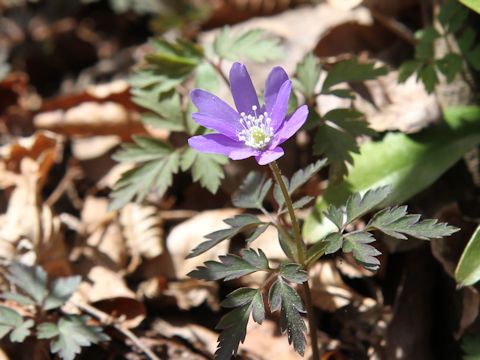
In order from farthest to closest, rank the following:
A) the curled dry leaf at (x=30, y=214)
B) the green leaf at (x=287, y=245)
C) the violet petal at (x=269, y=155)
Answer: the curled dry leaf at (x=30, y=214), the green leaf at (x=287, y=245), the violet petal at (x=269, y=155)

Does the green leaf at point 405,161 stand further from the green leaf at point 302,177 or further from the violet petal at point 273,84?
the violet petal at point 273,84

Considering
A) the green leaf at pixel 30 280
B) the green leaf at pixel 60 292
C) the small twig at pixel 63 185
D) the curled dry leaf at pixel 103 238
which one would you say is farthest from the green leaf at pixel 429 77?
the small twig at pixel 63 185

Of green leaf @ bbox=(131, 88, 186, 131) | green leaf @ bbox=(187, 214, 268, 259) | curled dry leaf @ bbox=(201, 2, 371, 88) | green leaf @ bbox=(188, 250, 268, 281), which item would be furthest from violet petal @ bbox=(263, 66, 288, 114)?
curled dry leaf @ bbox=(201, 2, 371, 88)

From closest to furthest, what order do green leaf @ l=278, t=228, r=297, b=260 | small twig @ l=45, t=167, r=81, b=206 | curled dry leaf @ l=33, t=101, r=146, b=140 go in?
1. green leaf @ l=278, t=228, r=297, b=260
2. small twig @ l=45, t=167, r=81, b=206
3. curled dry leaf @ l=33, t=101, r=146, b=140

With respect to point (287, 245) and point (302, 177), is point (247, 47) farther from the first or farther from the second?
point (287, 245)

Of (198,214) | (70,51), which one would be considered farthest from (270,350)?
(70,51)

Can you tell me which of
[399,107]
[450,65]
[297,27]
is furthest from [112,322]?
[297,27]

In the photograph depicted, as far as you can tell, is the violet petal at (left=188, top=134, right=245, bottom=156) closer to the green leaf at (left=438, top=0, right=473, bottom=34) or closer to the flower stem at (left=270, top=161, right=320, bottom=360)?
the flower stem at (left=270, top=161, right=320, bottom=360)
